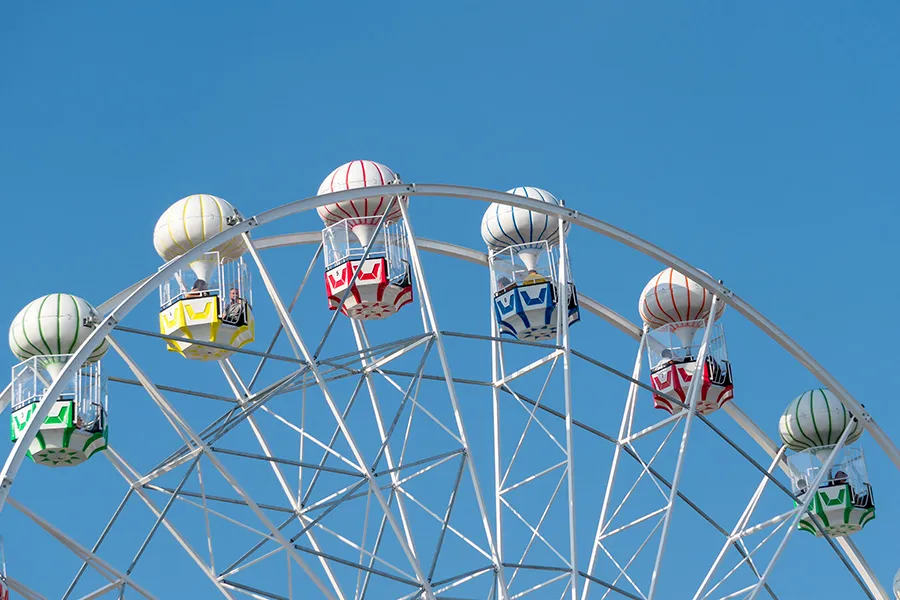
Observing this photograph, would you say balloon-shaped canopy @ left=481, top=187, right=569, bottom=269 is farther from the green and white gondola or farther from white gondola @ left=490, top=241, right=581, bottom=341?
the green and white gondola

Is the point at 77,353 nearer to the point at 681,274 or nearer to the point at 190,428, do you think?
the point at 190,428

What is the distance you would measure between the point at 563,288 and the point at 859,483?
32.9 feet

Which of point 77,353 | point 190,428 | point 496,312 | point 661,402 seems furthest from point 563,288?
point 77,353

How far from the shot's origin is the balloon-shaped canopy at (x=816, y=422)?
47.7 m

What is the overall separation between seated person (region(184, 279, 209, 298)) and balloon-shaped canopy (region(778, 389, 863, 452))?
15.8 m

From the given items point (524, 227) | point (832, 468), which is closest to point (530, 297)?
point (524, 227)

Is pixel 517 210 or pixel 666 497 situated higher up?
pixel 517 210

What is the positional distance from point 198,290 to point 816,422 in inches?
634

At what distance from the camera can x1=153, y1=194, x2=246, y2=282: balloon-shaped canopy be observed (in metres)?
40.2

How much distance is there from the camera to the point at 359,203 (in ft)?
137

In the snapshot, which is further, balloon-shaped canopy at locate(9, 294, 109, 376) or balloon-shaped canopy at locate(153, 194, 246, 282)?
balloon-shaped canopy at locate(153, 194, 246, 282)

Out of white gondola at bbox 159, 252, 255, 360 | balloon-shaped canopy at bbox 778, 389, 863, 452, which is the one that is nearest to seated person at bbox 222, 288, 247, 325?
white gondola at bbox 159, 252, 255, 360

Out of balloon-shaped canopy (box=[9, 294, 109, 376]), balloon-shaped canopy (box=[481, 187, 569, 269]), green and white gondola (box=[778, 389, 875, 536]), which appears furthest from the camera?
green and white gondola (box=[778, 389, 875, 536])

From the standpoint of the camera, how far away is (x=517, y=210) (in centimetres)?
4416
